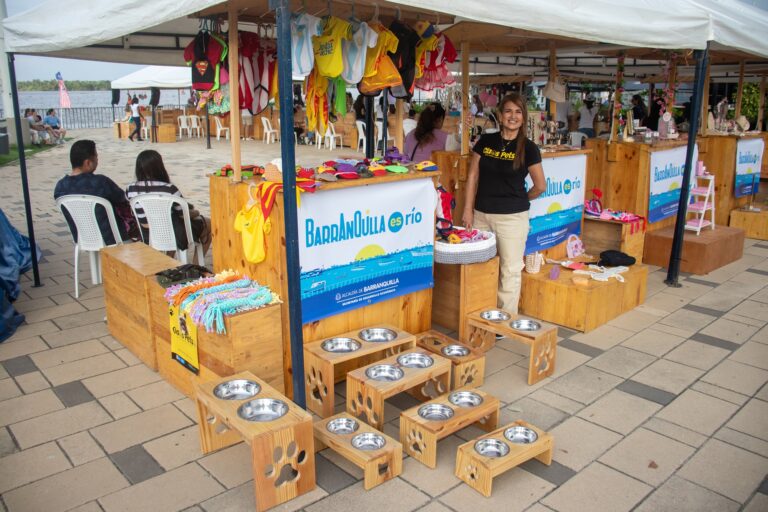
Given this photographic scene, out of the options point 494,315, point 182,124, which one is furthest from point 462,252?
point 182,124

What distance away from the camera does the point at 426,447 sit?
3.09 metres

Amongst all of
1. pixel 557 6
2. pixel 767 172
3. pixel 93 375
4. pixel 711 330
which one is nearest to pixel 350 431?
pixel 93 375

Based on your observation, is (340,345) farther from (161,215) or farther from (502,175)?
(161,215)

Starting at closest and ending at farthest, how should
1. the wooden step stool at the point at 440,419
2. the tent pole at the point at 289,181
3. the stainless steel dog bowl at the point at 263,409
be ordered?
the tent pole at the point at 289,181
the stainless steel dog bowl at the point at 263,409
the wooden step stool at the point at 440,419

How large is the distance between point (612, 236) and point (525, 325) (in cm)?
229

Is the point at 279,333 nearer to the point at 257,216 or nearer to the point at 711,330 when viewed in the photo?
the point at 257,216

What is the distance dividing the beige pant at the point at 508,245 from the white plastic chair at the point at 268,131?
16305mm

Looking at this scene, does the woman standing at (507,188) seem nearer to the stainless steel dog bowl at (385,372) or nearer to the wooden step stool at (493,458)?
the stainless steel dog bowl at (385,372)

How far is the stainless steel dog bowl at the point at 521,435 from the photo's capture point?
→ 10.1ft

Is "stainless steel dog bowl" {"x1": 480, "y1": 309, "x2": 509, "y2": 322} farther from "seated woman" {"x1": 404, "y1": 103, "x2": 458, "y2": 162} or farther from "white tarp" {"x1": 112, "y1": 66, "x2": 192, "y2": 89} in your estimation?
"white tarp" {"x1": 112, "y1": 66, "x2": 192, "y2": 89}

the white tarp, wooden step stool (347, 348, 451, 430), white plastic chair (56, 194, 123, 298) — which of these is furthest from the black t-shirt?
the white tarp

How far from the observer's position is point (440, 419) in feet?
10.4

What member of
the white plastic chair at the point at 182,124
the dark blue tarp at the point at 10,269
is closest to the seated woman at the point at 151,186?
the dark blue tarp at the point at 10,269

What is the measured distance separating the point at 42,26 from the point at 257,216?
253cm
